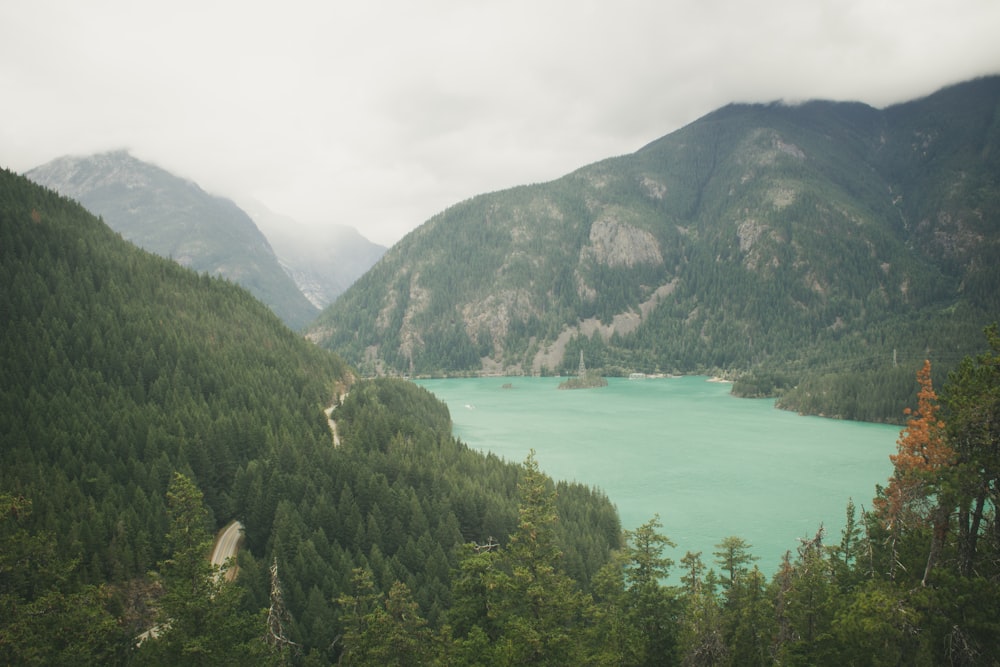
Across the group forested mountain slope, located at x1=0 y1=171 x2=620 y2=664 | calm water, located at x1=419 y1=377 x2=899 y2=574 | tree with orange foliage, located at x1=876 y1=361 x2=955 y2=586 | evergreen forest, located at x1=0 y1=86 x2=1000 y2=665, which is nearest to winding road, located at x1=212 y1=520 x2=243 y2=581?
evergreen forest, located at x1=0 y1=86 x2=1000 y2=665

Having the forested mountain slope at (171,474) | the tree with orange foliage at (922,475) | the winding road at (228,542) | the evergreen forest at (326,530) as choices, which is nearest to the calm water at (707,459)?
the evergreen forest at (326,530)

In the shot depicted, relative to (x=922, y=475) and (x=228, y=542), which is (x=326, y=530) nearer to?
(x=228, y=542)

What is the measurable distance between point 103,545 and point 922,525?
4418 cm

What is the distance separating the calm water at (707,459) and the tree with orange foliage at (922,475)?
27.3 metres

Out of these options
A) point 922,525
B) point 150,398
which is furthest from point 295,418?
point 922,525

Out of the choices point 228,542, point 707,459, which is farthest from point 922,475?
point 707,459

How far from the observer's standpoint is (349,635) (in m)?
25.8

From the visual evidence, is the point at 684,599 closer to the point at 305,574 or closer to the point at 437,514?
the point at 305,574

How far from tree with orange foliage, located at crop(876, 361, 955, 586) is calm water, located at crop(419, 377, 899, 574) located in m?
27.3

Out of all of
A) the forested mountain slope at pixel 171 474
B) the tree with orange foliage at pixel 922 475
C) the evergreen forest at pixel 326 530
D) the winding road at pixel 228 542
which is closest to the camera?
the tree with orange foliage at pixel 922 475

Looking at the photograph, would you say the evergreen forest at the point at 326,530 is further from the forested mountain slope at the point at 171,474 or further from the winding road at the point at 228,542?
the winding road at the point at 228,542

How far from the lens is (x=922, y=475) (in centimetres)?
1819

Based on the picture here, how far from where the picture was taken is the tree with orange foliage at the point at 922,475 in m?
17.4

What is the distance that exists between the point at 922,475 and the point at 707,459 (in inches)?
3265
